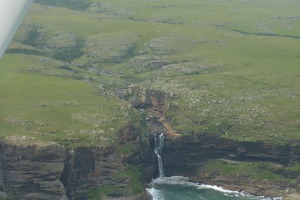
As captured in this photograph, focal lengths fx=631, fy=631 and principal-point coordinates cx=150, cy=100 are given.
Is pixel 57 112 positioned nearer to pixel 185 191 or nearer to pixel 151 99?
pixel 185 191

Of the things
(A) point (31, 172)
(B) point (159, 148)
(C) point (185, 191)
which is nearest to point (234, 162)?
(C) point (185, 191)

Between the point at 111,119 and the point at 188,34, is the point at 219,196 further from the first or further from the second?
the point at 188,34

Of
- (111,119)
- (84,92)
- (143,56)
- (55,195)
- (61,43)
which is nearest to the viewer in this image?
(55,195)

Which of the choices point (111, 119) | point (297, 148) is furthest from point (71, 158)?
point (297, 148)

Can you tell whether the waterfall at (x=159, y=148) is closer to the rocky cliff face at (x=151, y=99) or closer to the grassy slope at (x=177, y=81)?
the grassy slope at (x=177, y=81)

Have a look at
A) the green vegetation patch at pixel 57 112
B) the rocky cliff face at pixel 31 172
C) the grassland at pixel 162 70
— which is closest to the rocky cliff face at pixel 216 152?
the grassland at pixel 162 70

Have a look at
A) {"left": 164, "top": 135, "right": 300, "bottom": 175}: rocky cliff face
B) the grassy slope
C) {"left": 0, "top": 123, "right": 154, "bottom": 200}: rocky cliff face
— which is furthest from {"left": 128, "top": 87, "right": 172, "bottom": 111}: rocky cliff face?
{"left": 0, "top": 123, "right": 154, "bottom": 200}: rocky cliff face
